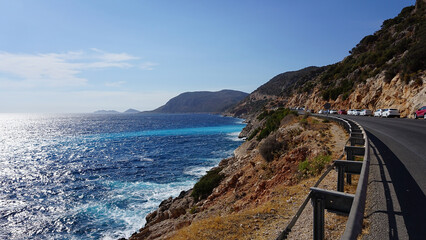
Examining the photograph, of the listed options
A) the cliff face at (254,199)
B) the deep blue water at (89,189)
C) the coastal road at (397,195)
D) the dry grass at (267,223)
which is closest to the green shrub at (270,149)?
the cliff face at (254,199)

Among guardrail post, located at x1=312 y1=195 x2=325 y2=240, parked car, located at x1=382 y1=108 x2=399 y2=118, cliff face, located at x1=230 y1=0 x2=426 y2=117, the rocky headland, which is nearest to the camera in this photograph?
guardrail post, located at x1=312 y1=195 x2=325 y2=240

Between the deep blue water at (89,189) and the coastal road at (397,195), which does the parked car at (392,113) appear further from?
the deep blue water at (89,189)

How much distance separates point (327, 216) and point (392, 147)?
803 cm

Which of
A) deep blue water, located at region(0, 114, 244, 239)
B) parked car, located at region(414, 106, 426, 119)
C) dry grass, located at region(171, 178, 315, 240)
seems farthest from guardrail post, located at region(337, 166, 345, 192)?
parked car, located at region(414, 106, 426, 119)

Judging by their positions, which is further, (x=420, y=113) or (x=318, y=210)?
(x=420, y=113)

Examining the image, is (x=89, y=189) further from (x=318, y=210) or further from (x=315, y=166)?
(x=318, y=210)

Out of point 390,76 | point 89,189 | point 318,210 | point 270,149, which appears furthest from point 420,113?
point 89,189

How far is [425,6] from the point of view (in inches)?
1826

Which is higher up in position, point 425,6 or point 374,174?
point 425,6

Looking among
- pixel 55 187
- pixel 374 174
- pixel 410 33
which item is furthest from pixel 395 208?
pixel 410 33

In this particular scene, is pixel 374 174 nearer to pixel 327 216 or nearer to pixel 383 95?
pixel 327 216

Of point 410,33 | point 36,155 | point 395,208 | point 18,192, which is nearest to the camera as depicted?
point 395,208

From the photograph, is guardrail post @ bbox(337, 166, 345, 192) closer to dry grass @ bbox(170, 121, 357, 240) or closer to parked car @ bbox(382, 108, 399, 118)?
dry grass @ bbox(170, 121, 357, 240)

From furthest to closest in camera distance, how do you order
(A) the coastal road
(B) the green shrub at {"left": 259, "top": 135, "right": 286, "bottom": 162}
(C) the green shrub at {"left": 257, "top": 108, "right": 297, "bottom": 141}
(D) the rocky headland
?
(C) the green shrub at {"left": 257, "top": 108, "right": 297, "bottom": 141}, (B) the green shrub at {"left": 259, "top": 135, "right": 286, "bottom": 162}, (D) the rocky headland, (A) the coastal road
